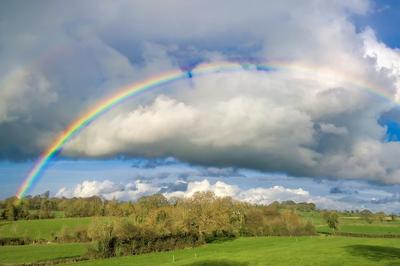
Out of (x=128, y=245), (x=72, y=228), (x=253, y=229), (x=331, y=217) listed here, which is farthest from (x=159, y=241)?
(x=331, y=217)

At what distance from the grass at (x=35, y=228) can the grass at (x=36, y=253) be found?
16452mm

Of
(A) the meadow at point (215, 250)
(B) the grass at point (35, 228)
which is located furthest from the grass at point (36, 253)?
(B) the grass at point (35, 228)

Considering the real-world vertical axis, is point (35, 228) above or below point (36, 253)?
above

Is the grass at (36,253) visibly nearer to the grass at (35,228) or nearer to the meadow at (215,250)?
the meadow at (215,250)

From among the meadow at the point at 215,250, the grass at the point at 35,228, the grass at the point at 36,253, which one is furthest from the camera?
the grass at the point at 35,228

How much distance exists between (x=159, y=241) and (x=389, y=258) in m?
64.7

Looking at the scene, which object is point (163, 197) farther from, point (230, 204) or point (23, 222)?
point (23, 222)

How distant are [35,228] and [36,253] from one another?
4217 cm

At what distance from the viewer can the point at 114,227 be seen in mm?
96125

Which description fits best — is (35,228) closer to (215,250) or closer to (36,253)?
(36,253)

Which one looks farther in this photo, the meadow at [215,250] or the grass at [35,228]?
the grass at [35,228]

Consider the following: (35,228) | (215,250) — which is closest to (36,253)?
(215,250)

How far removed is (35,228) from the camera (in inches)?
5295

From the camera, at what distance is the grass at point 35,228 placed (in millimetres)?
124306
